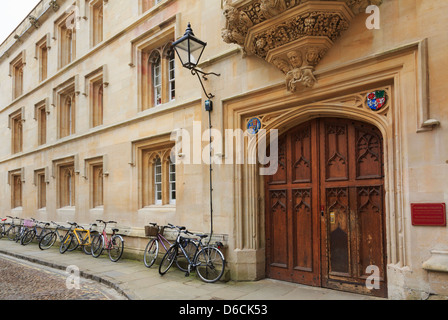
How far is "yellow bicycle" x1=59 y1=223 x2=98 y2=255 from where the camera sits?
10789mm

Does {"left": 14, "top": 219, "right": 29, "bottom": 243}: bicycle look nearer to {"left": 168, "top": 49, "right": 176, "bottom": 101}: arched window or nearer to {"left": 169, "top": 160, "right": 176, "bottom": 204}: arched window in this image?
{"left": 169, "top": 160, "right": 176, "bottom": 204}: arched window

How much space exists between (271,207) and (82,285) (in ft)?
13.8

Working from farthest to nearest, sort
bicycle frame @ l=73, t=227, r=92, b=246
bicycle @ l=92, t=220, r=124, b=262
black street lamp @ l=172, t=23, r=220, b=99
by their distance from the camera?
bicycle frame @ l=73, t=227, r=92, b=246 → bicycle @ l=92, t=220, r=124, b=262 → black street lamp @ l=172, t=23, r=220, b=99

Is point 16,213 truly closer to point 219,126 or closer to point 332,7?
point 219,126

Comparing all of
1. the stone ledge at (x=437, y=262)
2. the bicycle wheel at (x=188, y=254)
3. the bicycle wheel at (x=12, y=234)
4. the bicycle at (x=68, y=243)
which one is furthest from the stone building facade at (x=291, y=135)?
the bicycle wheel at (x=12, y=234)

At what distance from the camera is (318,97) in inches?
237

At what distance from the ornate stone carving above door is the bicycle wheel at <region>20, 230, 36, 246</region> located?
11.9 metres

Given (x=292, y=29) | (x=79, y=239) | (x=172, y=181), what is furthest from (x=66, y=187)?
(x=292, y=29)

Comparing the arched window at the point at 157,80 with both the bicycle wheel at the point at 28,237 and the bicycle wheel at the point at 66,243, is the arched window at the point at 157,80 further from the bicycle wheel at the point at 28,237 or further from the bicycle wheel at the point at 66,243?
the bicycle wheel at the point at 28,237

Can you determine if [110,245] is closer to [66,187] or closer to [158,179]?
[158,179]

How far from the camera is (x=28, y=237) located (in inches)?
547

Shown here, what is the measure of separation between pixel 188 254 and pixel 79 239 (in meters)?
5.06

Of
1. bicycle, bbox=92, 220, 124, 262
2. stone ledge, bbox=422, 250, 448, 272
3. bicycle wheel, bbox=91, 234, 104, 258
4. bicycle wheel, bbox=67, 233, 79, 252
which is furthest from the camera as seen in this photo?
bicycle wheel, bbox=67, 233, 79, 252

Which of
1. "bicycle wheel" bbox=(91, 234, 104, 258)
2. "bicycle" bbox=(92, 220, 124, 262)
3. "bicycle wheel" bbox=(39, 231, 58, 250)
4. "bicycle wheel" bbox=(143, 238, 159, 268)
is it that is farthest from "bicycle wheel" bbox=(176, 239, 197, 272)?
"bicycle wheel" bbox=(39, 231, 58, 250)
